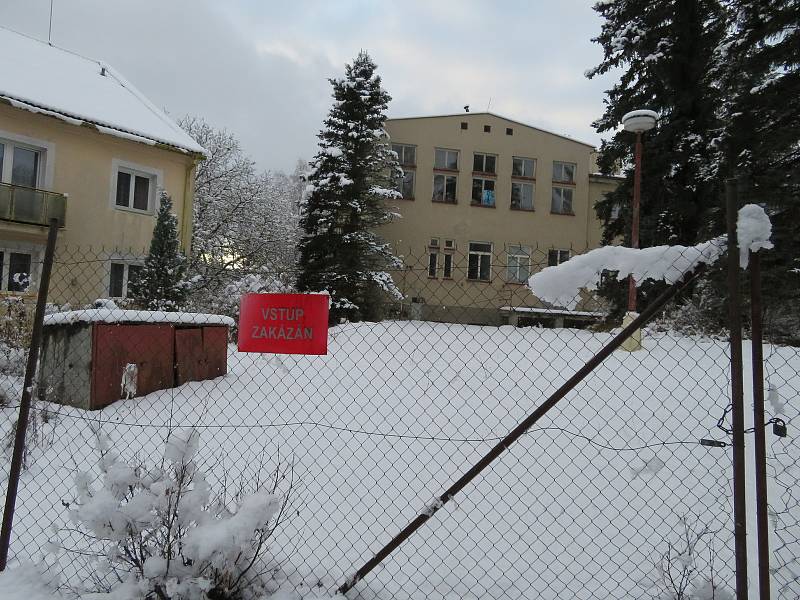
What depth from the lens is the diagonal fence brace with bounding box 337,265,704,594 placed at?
2336 millimetres

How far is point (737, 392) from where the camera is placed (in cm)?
219

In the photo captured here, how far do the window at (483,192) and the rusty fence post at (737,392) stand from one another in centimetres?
2259

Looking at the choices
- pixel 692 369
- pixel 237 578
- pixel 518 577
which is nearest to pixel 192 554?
pixel 237 578

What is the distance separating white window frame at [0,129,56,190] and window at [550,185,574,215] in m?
18.8

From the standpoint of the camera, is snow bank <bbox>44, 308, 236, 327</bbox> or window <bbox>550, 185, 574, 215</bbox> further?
window <bbox>550, 185, 574, 215</bbox>

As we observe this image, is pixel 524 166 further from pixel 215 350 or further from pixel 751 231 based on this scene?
pixel 751 231

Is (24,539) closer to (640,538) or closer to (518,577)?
(518,577)

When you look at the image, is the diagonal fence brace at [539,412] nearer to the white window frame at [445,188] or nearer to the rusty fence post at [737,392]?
the rusty fence post at [737,392]

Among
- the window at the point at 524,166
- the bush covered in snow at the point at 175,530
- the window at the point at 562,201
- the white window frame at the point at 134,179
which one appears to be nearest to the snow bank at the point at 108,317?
the bush covered in snow at the point at 175,530

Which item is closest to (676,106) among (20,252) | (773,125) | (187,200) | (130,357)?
(773,125)

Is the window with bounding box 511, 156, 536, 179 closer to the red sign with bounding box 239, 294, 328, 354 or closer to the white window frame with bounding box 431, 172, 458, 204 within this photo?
the white window frame with bounding box 431, 172, 458, 204

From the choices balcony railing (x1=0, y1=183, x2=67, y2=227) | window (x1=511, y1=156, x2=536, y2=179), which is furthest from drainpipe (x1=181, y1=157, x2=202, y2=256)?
window (x1=511, y1=156, x2=536, y2=179)

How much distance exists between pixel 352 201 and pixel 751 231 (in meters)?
16.5

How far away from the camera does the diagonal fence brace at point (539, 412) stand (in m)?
2.34
